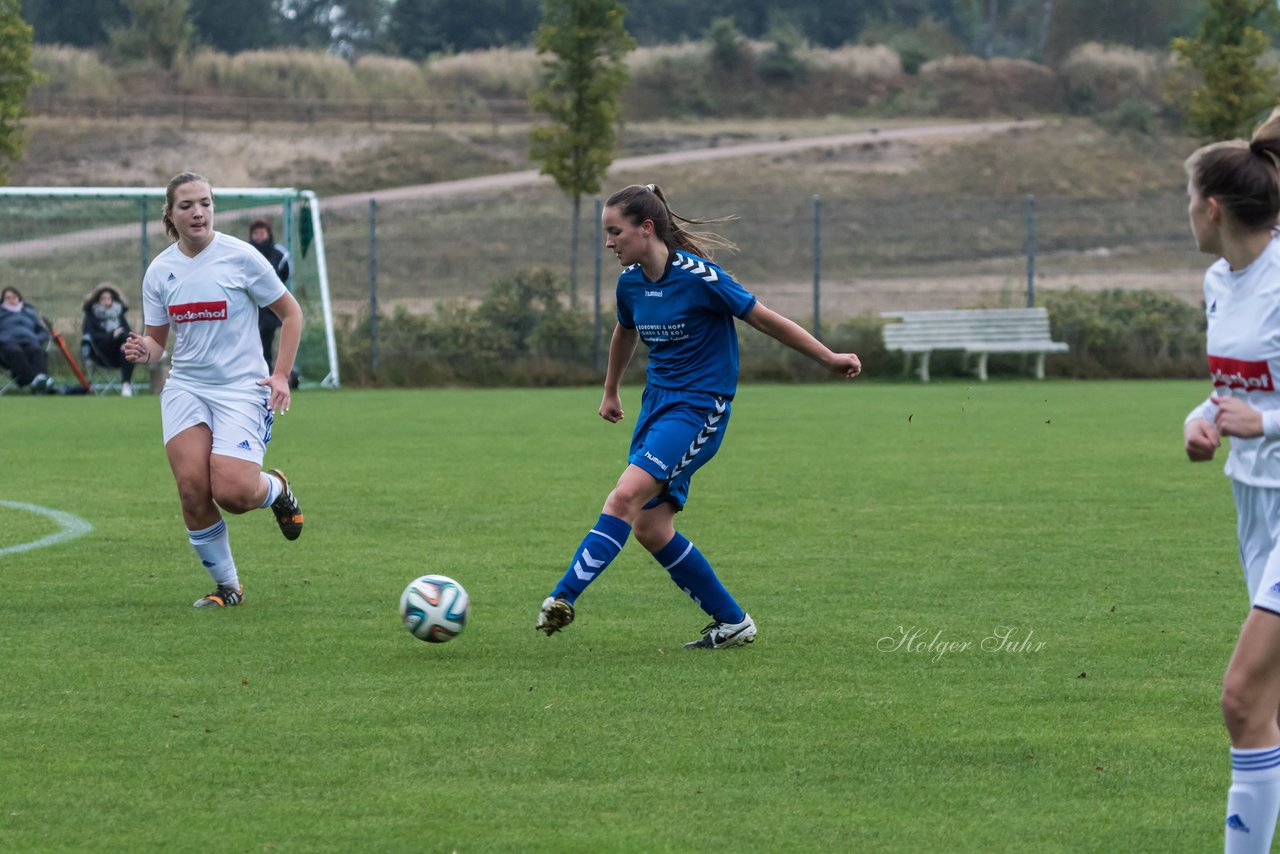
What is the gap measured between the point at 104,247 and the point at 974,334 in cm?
1278

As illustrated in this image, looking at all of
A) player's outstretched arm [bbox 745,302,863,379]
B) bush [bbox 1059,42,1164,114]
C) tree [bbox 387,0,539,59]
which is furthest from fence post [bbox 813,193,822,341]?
tree [bbox 387,0,539,59]

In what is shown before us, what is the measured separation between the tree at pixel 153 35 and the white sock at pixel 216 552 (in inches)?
2173

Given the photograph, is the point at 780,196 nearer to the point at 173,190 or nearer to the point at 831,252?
the point at 831,252

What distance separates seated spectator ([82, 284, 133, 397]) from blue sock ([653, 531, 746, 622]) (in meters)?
15.0

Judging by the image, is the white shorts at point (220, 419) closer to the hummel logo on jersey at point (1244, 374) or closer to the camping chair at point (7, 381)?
the hummel logo on jersey at point (1244, 374)

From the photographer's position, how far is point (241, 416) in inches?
286

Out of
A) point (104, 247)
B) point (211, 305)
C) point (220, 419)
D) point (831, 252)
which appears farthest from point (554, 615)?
point (831, 252)

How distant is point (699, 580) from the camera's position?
6445 millimetres

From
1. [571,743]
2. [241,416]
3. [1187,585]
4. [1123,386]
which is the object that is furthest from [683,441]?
[1123,386]

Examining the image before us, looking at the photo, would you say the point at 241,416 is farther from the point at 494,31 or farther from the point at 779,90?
the point at 494,31

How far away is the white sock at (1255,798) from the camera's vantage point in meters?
3.60

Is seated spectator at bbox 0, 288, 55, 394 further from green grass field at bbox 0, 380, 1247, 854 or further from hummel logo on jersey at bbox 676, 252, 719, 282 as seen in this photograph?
hummel logo on jersey at bbox 676, 252, 719, 282

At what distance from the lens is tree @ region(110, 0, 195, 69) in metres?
59.5

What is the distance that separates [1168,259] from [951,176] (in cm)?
1396
